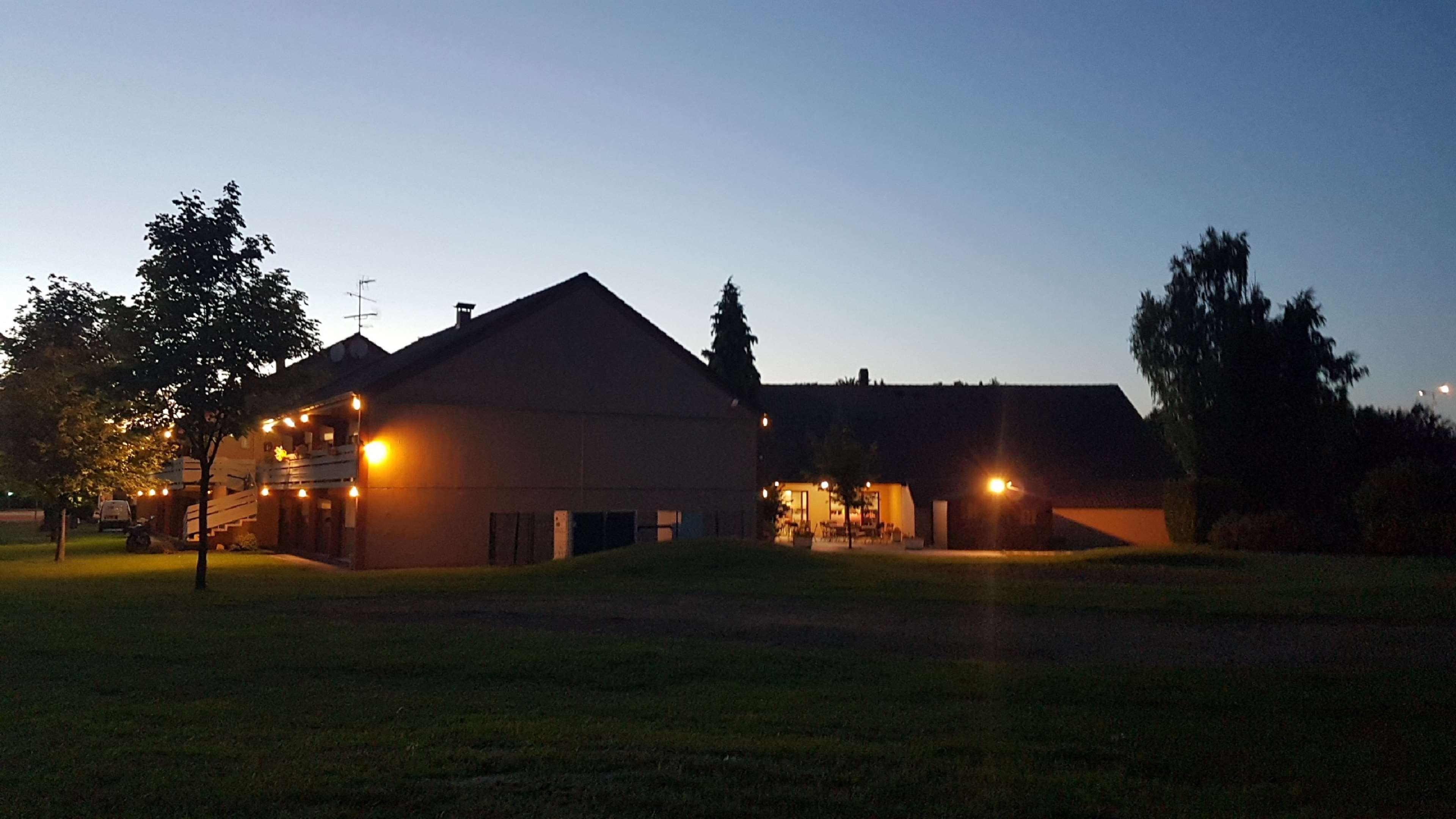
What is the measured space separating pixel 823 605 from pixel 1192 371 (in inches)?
1241

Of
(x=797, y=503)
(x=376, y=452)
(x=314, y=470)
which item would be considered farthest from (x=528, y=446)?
(x=797, y=503)

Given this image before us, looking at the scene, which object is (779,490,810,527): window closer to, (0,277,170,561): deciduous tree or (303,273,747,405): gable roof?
(303,273,747,405): gable roof

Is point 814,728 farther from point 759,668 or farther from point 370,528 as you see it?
point 370,528

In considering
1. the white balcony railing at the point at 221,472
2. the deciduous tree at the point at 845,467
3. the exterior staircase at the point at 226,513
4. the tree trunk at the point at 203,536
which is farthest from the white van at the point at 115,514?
the tree trunk at the point at 203,536

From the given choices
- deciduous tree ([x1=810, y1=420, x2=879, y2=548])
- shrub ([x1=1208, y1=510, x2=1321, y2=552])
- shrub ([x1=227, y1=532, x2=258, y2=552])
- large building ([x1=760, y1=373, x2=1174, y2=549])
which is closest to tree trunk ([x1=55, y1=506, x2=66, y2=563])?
shrub ([x1=227, y1=532, x2=258, y2=552])

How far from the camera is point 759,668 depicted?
1179 centimetres

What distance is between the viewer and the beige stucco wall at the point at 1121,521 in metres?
44.7

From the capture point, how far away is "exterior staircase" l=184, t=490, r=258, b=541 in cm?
4069

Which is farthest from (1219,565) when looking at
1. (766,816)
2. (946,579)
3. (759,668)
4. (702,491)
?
(766,816)

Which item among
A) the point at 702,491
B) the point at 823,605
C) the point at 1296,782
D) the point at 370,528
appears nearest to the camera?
the point at 1296,782

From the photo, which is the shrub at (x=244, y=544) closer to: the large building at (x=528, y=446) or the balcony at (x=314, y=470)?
the balcony at (x=314, y=470)

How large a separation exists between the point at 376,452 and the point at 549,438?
17.6 ft

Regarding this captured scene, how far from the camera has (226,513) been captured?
40812 millimetres

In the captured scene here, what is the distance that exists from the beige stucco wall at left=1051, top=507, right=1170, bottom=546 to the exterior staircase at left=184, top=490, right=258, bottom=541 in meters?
31.6
